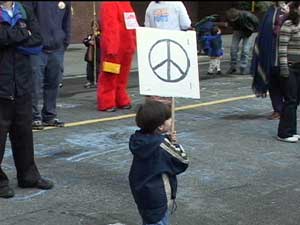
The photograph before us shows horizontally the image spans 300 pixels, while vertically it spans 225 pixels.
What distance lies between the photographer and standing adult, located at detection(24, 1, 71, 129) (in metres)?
6.95

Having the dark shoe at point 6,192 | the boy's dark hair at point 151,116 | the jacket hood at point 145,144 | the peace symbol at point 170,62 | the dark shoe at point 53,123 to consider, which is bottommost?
the dark shoe at point 53,123

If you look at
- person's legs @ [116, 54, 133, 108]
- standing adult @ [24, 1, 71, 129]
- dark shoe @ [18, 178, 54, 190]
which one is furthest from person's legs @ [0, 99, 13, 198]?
person's legs @ [116, 54, 133, 108]

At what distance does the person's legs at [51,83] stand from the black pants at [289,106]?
8.80 ft

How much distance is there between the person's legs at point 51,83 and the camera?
7.24m

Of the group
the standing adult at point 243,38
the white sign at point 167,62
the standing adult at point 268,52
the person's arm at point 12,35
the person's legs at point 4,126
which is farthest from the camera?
the standing adult at point 243,38

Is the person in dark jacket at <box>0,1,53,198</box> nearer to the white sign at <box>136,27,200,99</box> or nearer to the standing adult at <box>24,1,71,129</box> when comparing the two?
the white sign at <box>136,27,200,99</box>

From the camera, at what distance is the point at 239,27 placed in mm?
13227

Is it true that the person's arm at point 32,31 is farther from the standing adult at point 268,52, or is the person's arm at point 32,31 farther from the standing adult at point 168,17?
the standing adult at point 268,52

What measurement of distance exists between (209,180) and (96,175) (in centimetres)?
102

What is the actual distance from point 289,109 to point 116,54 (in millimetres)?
2619

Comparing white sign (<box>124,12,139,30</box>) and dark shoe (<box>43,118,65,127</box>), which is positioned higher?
white sign (<box>124,12,139,30</box>)

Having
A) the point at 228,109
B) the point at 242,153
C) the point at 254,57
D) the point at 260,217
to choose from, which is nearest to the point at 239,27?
the point at 228,109

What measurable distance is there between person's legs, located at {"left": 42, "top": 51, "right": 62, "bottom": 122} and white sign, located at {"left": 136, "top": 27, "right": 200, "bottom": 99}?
3044 millimetres

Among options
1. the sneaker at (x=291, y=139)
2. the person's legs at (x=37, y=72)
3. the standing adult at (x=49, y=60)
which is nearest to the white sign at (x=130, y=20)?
the standing adult at (x=49, y=60)
